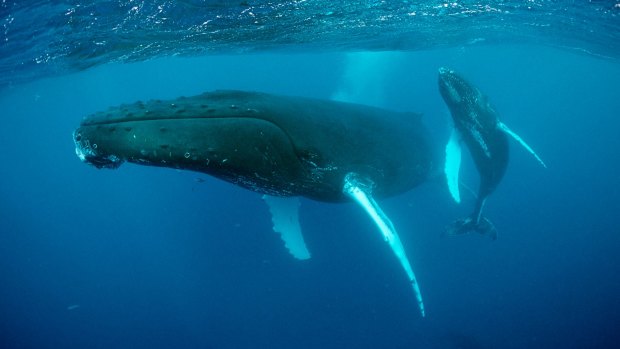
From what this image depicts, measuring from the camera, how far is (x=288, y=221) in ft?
33.0

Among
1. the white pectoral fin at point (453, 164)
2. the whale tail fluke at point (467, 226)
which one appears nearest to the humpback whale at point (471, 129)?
the white pectoral fin at point (453, 164)

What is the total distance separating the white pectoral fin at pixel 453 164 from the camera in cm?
938

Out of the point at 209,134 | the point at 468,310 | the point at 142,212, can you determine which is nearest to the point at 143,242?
the point at 142,212

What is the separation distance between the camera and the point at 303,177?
16.9 feet

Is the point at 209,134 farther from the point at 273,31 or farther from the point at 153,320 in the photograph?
the point at 153,320

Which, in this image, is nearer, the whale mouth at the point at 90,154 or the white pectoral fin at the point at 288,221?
the whale mouth at the point at 90,154

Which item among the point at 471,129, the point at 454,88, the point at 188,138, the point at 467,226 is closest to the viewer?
the point at 188,138

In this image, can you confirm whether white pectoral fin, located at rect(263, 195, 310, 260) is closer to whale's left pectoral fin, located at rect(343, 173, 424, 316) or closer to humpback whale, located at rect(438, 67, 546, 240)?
whale's left pectoral fin, located at rect(343, 173, 424, 316)

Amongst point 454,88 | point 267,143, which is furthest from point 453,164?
point 267,143

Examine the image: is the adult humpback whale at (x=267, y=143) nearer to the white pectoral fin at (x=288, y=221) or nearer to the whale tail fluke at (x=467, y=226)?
the white pectoral fin at (x=288, y=221)

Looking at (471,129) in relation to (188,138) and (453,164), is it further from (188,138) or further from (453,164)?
(188,138)

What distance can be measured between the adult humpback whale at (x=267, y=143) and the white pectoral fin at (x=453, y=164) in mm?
2067

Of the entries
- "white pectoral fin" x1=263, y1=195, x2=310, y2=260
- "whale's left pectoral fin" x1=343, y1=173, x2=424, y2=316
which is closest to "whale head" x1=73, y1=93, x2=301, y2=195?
"whale's left pectoral fin" x1=343, y1=173, x2=424, y2=316

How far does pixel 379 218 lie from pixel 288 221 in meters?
4.93
